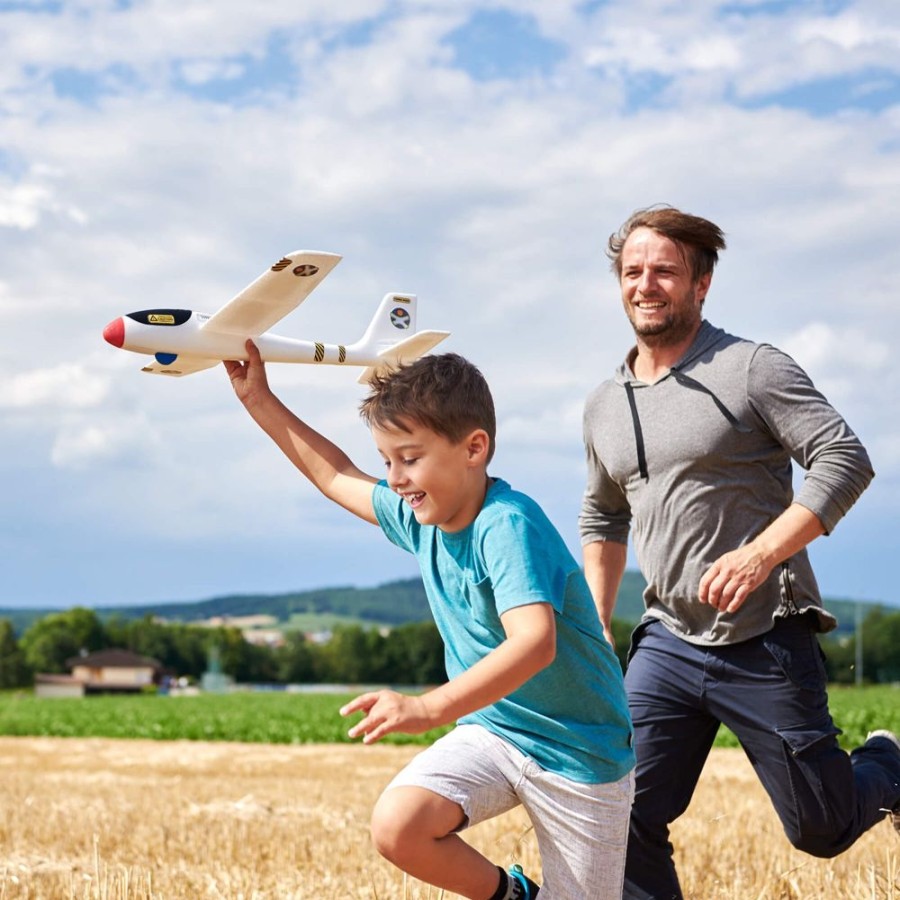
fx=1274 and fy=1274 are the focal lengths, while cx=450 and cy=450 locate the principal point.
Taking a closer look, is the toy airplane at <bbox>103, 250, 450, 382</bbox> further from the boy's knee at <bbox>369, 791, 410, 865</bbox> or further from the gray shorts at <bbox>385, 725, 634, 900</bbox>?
the boy's knee at <bbox>369, 791, 410, 865</bbox>

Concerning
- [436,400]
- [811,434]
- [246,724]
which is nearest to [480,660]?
[436,400]

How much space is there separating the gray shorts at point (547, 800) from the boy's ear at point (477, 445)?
766 millimetres

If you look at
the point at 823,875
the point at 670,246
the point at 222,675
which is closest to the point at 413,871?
the point at 670,246

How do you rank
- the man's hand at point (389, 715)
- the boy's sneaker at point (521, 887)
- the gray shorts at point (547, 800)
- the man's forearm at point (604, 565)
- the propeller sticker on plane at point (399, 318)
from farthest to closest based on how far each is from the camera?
the propeller sticker on plane at point (399, 318) < the man's forearm at point (604, 565) < the boy's sneaker at point (521, 887) < the gray shorts at point (547, 800) < the man's hand at point (389, 715)

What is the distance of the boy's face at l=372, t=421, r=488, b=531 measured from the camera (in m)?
3.23

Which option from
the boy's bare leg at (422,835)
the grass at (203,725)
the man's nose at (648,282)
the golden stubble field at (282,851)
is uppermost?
the man's nose at (648,282)

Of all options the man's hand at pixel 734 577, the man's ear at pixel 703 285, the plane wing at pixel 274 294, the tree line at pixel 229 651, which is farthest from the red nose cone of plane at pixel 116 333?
the tree line at pixel 229 651

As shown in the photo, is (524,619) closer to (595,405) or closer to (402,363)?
(402,363)

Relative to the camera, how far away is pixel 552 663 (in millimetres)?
3379

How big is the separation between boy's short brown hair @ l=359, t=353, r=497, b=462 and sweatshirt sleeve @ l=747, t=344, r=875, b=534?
4.30 ft

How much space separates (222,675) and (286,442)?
110 m

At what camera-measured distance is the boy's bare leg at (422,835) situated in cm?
321

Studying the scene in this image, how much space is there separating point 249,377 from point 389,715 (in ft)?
5.95

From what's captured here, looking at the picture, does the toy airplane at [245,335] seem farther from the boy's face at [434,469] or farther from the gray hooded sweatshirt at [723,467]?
the gray hooded sweatshirt at [723,467]
